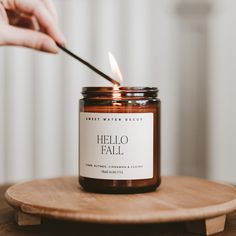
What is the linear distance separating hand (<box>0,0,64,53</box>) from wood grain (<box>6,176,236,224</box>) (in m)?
0.27

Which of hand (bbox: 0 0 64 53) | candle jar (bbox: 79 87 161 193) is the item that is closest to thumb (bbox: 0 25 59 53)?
hand (bbox: 0 0 64 53)

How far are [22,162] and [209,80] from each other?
0.75 metres

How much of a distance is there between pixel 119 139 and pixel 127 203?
0.12 meters

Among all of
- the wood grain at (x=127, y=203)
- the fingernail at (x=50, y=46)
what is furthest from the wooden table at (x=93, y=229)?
the fingernail at (x=50, y=46)

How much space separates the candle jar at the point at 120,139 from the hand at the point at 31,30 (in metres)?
0.18

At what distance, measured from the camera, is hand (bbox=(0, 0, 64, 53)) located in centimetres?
93

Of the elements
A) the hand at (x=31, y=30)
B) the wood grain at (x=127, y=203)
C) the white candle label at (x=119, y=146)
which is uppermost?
the hand at (x=31, y=30)

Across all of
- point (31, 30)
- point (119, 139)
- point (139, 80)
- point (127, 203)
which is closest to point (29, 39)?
point (31, 30)

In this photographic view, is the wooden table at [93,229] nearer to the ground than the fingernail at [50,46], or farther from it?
nearer to the ground

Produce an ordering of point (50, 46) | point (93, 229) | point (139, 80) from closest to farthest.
A: point (93, 229), point (50, 46), point (139, 80)

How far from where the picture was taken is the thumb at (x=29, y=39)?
0.92 metres

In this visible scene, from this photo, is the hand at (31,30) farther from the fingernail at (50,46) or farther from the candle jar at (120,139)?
the candle jar at (120,139)

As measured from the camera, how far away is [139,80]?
5.96 ft

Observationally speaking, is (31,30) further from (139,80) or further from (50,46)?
(139,80)
